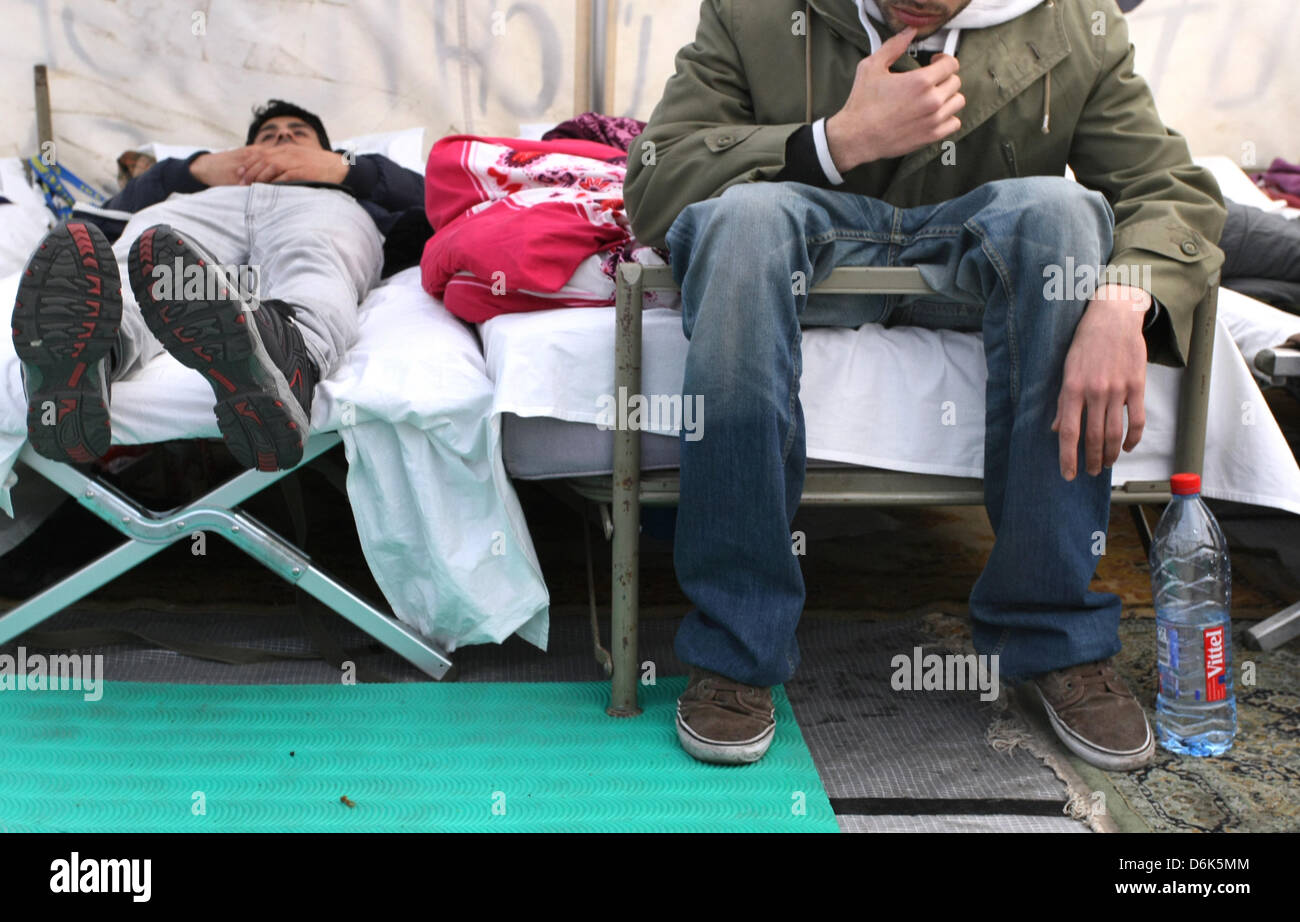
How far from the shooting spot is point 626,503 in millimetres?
1410

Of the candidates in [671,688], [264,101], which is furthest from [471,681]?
[264,101]

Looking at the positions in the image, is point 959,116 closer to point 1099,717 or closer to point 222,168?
point 1099,717

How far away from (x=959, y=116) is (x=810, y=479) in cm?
49

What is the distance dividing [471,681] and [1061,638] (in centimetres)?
78

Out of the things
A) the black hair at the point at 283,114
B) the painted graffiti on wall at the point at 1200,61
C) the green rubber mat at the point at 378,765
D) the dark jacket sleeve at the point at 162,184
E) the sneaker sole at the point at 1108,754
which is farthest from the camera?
the painted graffiti on wall at the point at 1200,61

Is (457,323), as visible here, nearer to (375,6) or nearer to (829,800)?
(829,800)

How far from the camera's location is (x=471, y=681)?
1576 millimetres

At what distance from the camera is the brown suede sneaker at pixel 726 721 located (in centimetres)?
132

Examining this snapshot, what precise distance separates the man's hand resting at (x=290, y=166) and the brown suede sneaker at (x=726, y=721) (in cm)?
145

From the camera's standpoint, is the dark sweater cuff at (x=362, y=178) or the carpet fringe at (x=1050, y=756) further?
the dark sweater cuff at (x=362, y=178)

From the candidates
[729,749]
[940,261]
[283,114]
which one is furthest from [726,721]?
[283,114]
